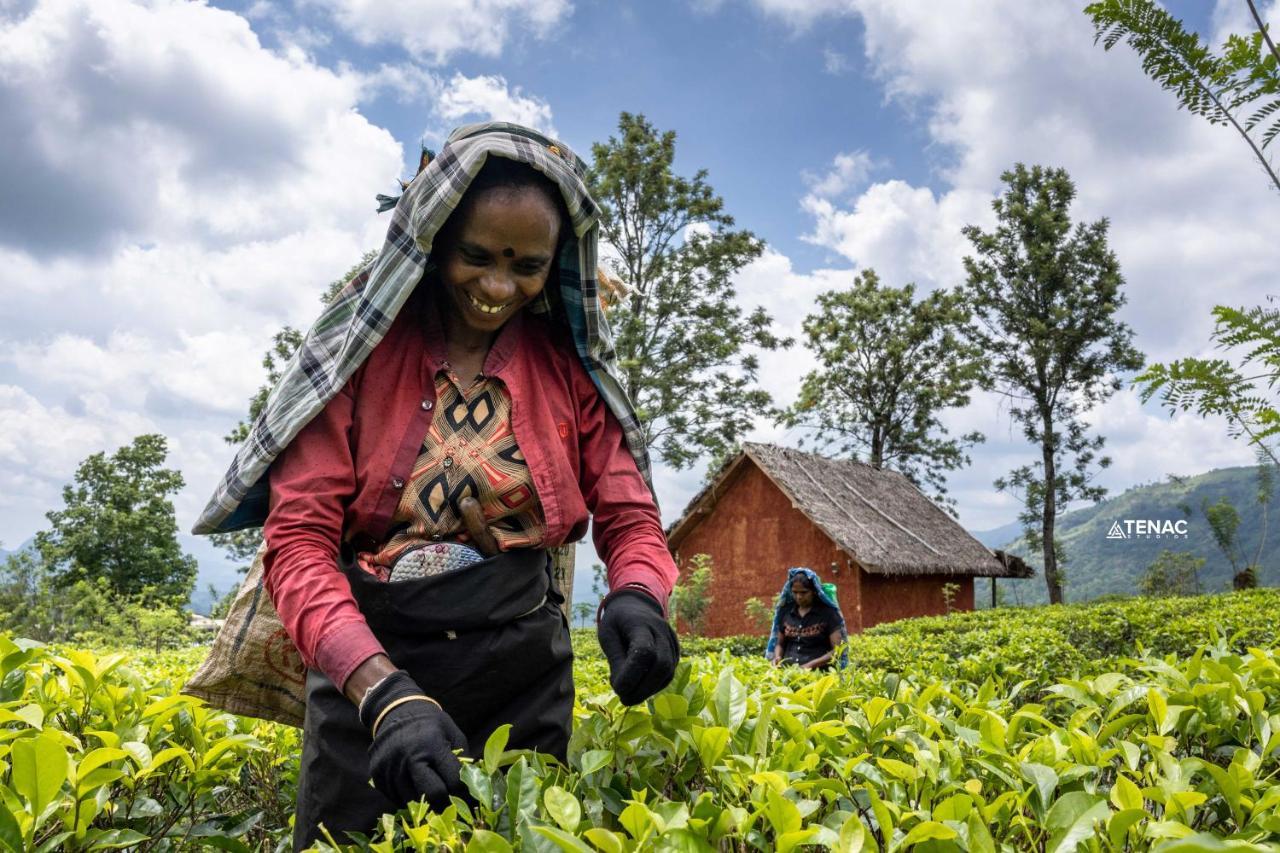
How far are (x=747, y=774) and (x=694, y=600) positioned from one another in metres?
17.9

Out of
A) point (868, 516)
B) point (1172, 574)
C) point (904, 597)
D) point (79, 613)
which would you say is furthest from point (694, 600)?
point (1172, 574)

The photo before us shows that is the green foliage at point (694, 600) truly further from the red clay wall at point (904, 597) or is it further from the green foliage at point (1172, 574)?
the green foliage at point (1172, 574)

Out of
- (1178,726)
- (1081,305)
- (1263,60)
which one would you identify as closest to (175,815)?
(1178,726)

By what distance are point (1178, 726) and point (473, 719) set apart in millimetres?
1312

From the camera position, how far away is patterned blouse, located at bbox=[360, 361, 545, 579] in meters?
1.63

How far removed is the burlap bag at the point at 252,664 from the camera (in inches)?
70.4

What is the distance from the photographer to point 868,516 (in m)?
20.9

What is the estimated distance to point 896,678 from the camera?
191cm

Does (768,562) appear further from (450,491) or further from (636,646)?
(636,646)

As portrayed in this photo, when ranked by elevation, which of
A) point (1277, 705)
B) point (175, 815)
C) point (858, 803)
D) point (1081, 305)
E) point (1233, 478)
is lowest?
point (175, 815)

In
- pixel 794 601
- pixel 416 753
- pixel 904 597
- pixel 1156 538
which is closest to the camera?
pixel 416 753

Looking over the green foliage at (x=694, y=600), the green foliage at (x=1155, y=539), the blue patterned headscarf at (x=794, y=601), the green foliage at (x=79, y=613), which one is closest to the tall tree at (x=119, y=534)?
the green foliage at (x=79, y=613)

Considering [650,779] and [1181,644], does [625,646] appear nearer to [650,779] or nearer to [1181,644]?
[650,779]

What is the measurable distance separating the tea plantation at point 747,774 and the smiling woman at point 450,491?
0.53 ft
